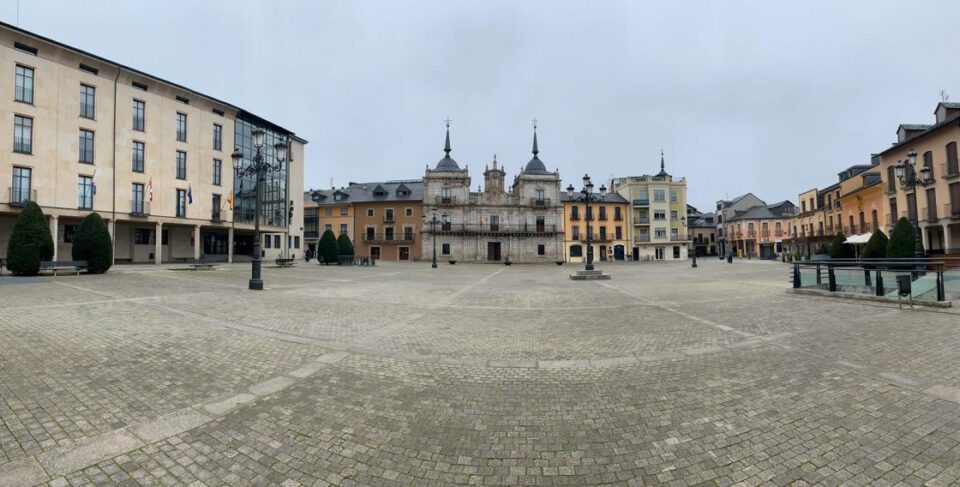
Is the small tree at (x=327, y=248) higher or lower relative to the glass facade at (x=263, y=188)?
lower

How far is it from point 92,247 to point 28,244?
2.15m

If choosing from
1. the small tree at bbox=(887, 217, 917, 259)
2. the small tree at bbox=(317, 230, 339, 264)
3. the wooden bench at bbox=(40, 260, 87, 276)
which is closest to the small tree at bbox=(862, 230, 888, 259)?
the small tree at bbox=(887, 217, 917, 259)

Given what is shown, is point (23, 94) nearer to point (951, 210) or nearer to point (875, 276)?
point (875, 276)

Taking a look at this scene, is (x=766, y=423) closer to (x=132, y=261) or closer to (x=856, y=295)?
(x=856, y=295)

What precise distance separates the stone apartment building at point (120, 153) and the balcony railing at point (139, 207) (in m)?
0.08

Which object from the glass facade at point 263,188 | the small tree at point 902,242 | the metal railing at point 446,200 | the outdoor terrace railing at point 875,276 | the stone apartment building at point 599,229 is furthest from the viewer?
the stone apartment building at point 599,229

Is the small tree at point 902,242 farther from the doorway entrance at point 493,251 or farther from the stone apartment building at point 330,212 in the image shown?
the stone apartment building at point 330,212

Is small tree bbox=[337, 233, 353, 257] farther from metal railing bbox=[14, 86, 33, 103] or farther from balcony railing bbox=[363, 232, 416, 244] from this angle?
metal railing bbox=[14, 86, 33, 103]

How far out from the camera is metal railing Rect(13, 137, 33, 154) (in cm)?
2497

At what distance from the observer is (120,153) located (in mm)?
29797

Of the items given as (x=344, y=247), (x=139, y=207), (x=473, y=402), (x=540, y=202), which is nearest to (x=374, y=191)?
(x=344, y=247)

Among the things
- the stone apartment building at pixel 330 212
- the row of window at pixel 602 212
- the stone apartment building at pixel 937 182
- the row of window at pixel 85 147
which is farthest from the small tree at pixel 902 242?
the stone apartment building at pixel 330 212

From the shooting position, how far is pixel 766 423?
12.2 feet

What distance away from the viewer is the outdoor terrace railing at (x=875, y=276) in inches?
401
